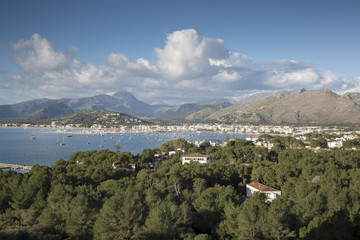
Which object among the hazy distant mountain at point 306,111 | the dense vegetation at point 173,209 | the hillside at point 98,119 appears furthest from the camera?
the hillside at point 98,119

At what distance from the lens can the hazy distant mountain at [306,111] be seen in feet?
422

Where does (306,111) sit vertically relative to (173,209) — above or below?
above

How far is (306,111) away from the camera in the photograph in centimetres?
14488

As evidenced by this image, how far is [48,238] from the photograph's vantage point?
9.48 m

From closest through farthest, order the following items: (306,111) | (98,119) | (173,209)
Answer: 1. (173,209)
2. (306,111)
3. (98,119)

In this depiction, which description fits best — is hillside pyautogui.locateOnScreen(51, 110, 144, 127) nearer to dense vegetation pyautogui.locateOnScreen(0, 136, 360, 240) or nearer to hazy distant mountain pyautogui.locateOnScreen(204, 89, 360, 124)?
hazy distant mountain pyautogui.locateOnScreen(204, 89, 360, 124)

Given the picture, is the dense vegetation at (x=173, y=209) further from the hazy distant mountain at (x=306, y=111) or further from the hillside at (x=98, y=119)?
the hillside at (x=98, y=119)

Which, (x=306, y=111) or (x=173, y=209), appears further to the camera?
(x=306, y=111)

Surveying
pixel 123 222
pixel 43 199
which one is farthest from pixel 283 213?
pixel 43 199

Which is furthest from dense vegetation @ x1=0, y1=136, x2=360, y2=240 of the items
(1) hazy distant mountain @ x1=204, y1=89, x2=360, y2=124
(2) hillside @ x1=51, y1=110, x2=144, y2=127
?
(2) hillside @ x1=51, y1=110, x2=144, y2=127

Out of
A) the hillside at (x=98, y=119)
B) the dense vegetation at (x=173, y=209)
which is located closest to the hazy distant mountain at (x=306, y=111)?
the hillside at (x=98, y=119)

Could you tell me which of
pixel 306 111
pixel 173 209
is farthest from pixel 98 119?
→ pixel 173 209

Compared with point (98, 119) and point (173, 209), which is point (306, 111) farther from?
point (173, 209)

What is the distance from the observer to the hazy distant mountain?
12875 cm
